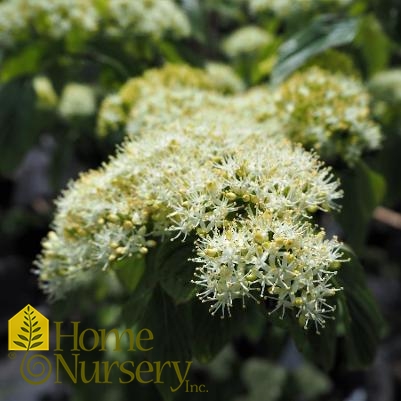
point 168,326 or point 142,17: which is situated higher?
point 142,17

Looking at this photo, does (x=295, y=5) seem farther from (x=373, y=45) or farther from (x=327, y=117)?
(x=327, y=117)

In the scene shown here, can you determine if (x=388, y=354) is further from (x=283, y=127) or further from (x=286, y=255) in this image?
(x=286, y=255)

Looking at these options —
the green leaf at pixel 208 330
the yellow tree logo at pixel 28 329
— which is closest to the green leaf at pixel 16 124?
the yellow tree logo at pixel 28 329

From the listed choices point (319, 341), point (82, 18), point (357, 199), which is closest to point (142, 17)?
point (82, 18)

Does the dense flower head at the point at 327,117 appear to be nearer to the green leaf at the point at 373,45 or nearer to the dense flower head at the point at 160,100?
the dense flower head at the point at 160,100

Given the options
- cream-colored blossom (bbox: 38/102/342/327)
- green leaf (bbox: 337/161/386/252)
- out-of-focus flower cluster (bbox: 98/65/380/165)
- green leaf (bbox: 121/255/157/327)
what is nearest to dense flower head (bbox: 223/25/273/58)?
out-of-focus flower cluster (bbox: 98/65/380/165)
